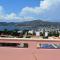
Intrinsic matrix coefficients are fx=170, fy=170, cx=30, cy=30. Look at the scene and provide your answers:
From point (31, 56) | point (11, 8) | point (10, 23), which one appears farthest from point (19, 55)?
point (11, 8)

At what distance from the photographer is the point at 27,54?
8.91 feet

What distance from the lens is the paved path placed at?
2.70 metres

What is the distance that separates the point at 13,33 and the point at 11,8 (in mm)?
422

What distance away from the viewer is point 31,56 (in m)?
2.72

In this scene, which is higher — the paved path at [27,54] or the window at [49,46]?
Answer: the window at [49,46]

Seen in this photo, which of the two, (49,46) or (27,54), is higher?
(49,46)

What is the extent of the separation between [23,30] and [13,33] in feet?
0.58

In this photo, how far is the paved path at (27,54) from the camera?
2701mm

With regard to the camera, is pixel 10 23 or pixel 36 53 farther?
pixel 10 23

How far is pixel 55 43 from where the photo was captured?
2678 mm

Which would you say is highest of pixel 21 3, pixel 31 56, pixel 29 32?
pixel 21 3

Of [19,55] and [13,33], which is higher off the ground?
[13,33]

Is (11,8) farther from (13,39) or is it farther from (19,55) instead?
(19,55)

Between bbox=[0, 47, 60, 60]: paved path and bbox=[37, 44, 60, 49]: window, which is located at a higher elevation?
bbox=[37, 44, 60, 49]: window
